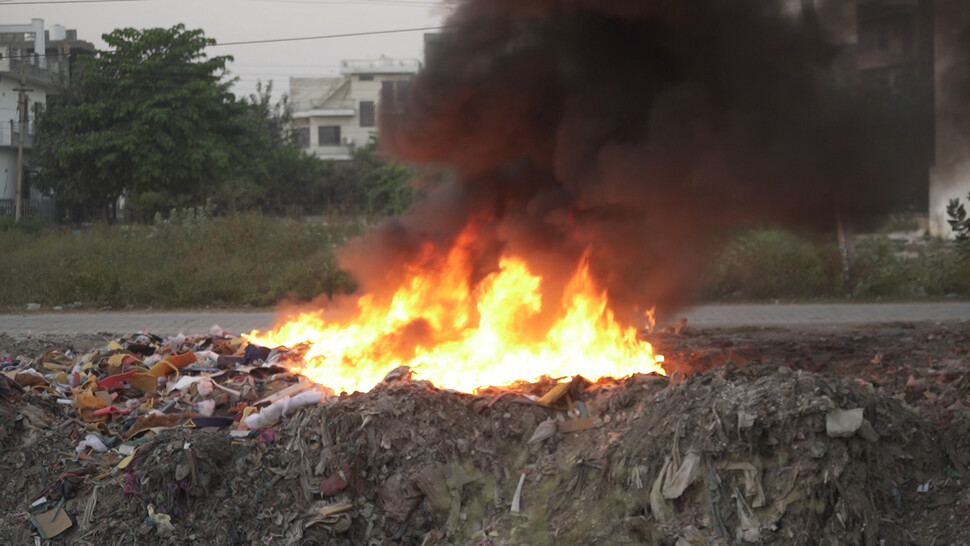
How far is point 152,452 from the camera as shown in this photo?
21.0 ft

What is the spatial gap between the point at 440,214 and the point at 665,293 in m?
2.60

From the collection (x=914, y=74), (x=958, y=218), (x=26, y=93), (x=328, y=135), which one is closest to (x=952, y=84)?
(x=914, y=74)

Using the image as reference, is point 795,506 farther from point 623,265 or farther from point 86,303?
point 86,303

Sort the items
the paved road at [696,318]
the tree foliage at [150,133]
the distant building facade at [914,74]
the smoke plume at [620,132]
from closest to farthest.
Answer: the smoke plume at [620,132] → the distant building facade at [914,74] → the paved road at [696,318] → the tree foliage at [150,133]

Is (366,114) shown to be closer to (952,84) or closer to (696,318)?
(696,318)

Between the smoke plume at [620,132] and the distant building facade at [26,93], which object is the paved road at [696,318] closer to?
the smoke plume at [620,132]

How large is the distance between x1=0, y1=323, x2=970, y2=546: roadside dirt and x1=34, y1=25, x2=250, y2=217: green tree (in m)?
23.5

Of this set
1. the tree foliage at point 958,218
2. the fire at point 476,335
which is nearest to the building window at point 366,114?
the tree foliage at point 958,218

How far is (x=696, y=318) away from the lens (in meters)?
13.7

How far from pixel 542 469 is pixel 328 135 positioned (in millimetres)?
52082

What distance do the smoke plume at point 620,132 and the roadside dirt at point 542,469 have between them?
216 centimetres

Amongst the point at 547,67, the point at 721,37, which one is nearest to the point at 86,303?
the point at 547,67

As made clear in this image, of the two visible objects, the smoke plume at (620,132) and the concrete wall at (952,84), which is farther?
the concrete wall at (952,84)

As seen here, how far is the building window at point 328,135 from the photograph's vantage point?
56.3 m
